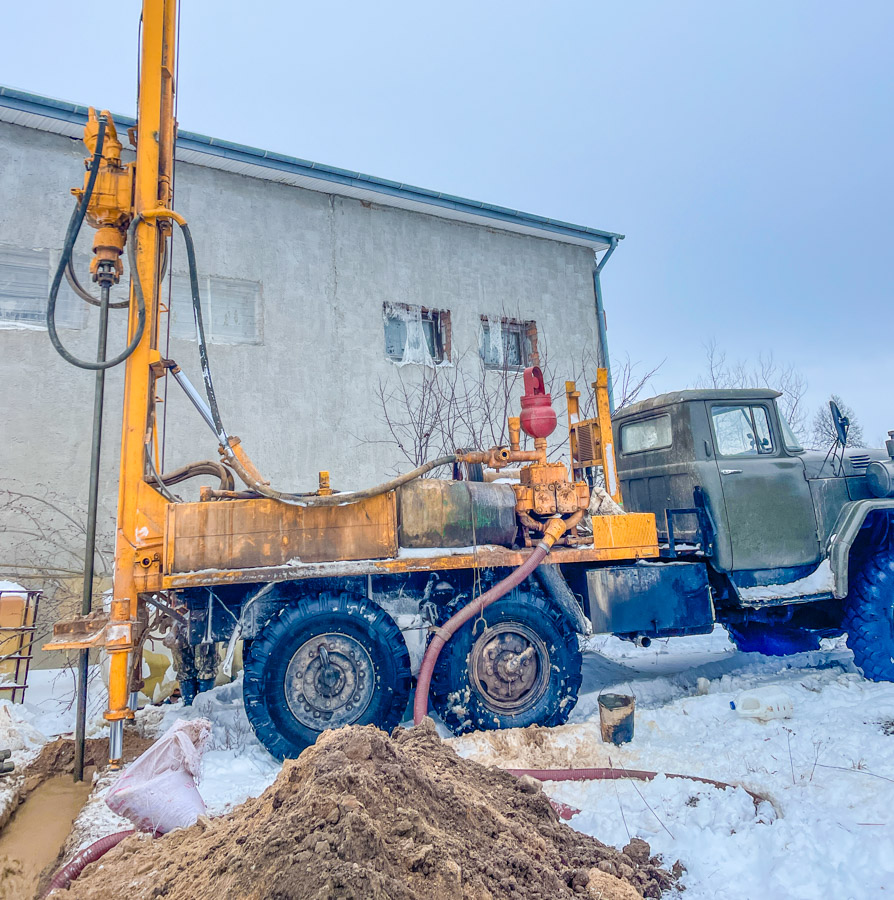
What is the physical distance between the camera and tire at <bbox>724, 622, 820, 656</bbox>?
6.52 meters

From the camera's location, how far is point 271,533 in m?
4.39

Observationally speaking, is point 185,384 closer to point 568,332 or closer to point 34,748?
point 34,748

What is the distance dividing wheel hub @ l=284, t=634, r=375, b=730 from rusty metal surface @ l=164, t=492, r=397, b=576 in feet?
2.12

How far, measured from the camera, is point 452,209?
1039 centimetres

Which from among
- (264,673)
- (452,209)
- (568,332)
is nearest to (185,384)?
(264,673)

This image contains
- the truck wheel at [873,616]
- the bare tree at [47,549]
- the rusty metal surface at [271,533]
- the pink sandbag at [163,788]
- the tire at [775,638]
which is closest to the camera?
the pink sandbag at [163,788]

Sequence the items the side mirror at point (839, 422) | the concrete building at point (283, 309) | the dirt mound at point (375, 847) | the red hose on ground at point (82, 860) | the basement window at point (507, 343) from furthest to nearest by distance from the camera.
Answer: the basement window at point (507, 343) < the concrete building at point (283, 309) < the side mirror at point (839, 422) < the red hose on ground at point (82, 860) < the dirt mound at point (375, 847)

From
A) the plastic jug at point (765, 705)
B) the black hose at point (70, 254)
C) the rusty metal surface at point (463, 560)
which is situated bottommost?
the plastic jug at point (765, 705)

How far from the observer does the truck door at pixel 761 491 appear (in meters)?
5.56

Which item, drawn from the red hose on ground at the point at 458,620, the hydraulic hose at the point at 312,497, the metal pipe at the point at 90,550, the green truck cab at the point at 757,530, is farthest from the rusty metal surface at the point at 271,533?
the green truck cab at the point at 757,530

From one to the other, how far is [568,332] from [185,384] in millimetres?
8367

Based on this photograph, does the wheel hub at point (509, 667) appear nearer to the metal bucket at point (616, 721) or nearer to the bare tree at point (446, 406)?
the metal bucket at point (616, 721)

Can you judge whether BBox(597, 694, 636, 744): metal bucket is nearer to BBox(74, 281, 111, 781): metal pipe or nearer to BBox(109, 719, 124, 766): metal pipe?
BBox(109, 719, 124, 766): metal pipe

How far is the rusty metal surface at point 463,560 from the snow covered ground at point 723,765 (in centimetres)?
121
